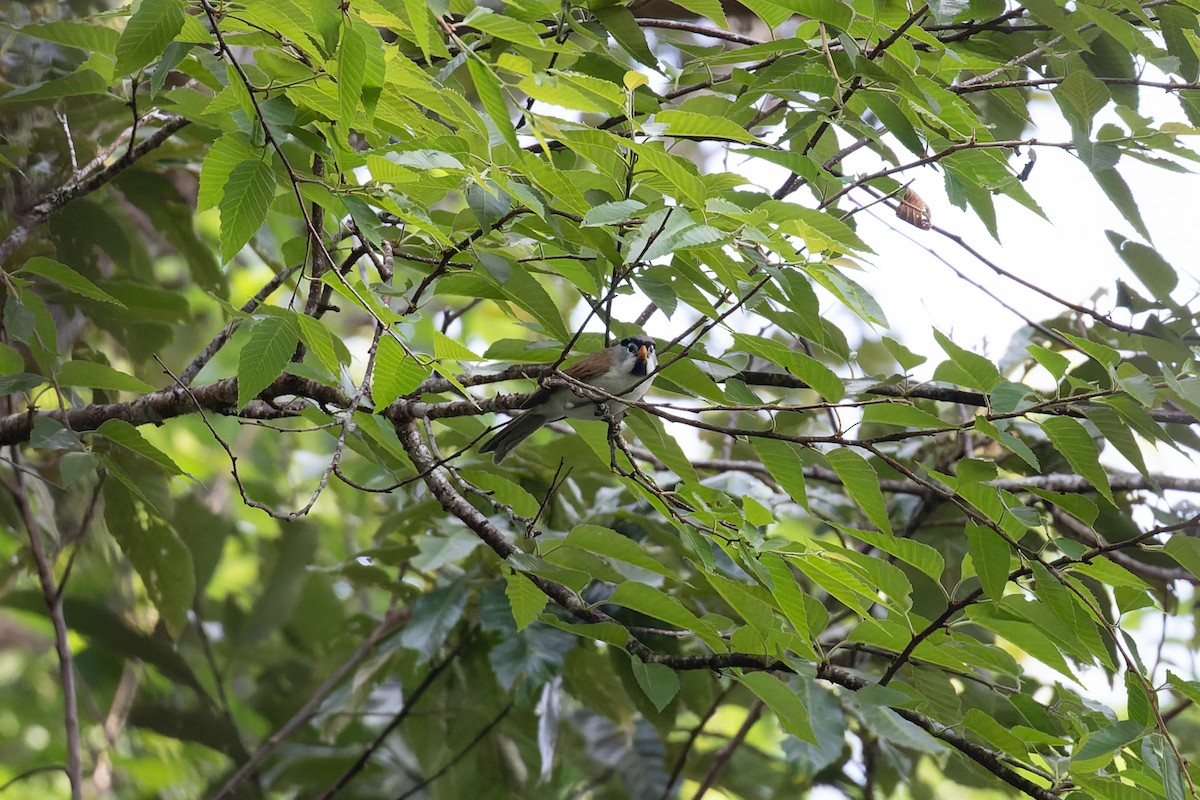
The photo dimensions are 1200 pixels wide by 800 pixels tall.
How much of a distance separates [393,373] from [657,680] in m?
1.01

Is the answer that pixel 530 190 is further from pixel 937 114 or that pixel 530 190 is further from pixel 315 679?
pixel 315 679

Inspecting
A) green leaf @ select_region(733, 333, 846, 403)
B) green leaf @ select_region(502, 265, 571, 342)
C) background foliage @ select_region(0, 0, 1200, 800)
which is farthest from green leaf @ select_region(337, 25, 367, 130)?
green leaf @ select_region(733, 333, 846, 403)

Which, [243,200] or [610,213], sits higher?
[610,213]

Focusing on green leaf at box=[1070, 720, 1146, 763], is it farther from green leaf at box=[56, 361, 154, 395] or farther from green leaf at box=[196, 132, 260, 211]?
green leaf at box=[56, 361, 154, 395]

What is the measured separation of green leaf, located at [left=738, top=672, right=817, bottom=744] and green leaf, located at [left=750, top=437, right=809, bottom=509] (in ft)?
1.29

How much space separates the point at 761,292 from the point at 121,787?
17.0ft

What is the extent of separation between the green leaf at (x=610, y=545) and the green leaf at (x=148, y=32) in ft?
4.23

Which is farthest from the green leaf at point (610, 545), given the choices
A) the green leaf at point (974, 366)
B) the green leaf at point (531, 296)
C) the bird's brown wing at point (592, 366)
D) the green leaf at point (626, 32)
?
the bird's brown wing at point (592, 366)

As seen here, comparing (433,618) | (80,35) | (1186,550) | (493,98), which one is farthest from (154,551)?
(1186,550)

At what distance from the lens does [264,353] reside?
1.87 metres

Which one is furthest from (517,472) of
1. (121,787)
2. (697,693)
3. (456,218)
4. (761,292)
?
(121,787)

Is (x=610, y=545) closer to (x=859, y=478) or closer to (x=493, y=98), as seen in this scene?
(x=859, y=478)

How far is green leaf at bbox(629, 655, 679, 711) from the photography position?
2279 mm

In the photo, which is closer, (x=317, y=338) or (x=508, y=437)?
(x=317, y=338)
